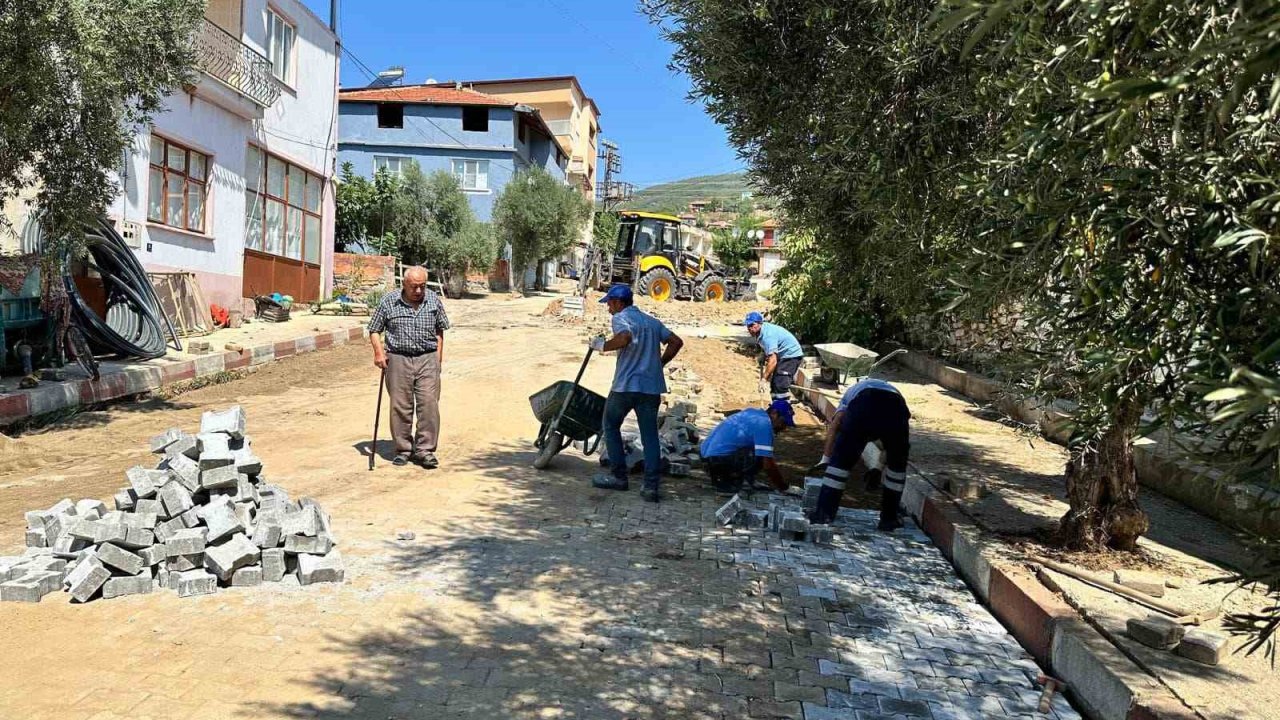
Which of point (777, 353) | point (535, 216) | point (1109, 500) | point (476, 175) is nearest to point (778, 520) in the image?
point (1109, 500)

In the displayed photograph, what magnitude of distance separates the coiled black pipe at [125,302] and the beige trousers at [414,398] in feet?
18.4

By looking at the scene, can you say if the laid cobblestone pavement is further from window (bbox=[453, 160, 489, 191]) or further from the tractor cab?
window (bbox=[453, 160, 489, 191])

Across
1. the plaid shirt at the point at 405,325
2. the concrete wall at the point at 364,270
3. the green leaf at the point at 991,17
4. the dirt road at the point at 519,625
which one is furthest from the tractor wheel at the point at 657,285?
the green leaf at the point at 991,17

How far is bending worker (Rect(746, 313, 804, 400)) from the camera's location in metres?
10.2

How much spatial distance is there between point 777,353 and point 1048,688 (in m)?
6.51

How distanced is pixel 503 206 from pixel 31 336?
26.2m

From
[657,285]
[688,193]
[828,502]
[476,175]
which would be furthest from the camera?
[688,193]

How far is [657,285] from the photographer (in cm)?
2814

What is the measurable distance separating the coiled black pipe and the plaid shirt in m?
5.45

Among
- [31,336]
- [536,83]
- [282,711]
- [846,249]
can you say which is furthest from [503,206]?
[282,711]

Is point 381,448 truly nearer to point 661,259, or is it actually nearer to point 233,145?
point 233,145

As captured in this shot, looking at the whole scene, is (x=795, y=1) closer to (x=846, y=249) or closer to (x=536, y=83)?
(x=846, y=249)

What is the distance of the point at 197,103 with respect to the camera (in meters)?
15.9

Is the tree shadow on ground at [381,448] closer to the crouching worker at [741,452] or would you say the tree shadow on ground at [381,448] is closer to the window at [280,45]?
the crouching worker at [741,452]
